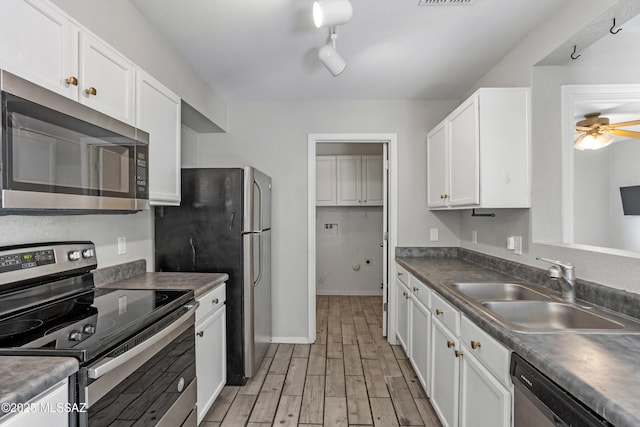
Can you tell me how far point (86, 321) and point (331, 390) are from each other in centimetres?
178

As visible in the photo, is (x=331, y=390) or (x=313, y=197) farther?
(x=313, y=197)

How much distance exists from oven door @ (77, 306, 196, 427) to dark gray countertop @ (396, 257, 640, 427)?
51.7 inches

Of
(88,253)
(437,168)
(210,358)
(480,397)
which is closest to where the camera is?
(480,397)

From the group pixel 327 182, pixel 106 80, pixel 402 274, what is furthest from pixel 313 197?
pixel 106 80

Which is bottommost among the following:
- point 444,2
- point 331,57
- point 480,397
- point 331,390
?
point 331,390

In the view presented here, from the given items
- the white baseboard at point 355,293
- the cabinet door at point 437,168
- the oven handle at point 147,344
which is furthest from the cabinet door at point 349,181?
the oven handle at point 147,344

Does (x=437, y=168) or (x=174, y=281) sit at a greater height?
(x=437, y=168)

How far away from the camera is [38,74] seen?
1142mm

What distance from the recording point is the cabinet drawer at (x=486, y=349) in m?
1.20

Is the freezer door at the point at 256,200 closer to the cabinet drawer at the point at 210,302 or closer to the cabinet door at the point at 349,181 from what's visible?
the cabinet drawer at the point at 210,302

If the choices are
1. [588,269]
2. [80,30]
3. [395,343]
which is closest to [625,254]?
[588,269]

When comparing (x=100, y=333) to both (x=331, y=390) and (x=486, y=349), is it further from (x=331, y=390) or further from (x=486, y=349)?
(x=331, y=390)

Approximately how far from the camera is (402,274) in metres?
3.02

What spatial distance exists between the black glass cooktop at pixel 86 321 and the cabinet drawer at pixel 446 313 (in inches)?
53.2
